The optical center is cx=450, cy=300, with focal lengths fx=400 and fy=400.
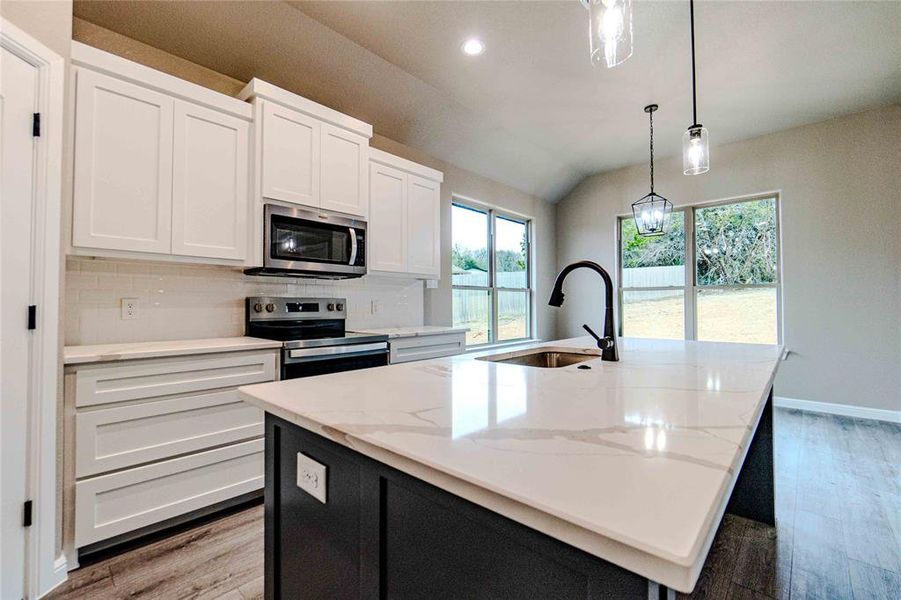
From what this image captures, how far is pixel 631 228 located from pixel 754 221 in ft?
4.20

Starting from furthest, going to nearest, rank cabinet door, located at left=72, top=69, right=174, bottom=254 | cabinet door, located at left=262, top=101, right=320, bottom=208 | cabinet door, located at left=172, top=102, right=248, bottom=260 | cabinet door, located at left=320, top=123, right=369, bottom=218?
cabinet door, located at left=320, top=123, right=369, bottom=218, cabinet door, located at left=262, top=101, right=320, bottom=208, cabinet door, located at left=172, top=102, right=248, bottom=260, cabinet door, located at left=72, top=69, right=174, bottom=254

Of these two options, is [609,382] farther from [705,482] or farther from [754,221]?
[754,221]

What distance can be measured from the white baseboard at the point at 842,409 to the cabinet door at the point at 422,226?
3445mm

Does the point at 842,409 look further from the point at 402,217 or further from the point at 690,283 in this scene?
the point at 402,217

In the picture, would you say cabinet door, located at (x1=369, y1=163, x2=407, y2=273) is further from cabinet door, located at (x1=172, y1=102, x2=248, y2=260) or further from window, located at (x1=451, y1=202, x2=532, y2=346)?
window, located at (x1=451, y1=202, x2=532, y2=346)

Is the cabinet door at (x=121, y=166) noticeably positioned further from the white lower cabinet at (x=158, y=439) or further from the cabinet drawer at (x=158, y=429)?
the cabinet drawer at (x=158, y=429)

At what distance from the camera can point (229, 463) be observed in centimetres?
206

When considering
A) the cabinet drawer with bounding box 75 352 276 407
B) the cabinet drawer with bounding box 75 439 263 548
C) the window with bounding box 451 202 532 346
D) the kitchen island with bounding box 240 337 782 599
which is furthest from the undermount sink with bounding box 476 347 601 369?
the window with bounding box 451 202 532 346

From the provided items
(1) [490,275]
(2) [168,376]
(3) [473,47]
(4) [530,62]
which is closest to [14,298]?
(2) [168,376]

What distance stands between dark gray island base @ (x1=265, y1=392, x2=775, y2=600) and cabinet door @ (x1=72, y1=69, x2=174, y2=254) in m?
1.50

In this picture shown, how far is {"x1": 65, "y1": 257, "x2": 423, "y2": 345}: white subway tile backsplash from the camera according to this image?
2047 mm

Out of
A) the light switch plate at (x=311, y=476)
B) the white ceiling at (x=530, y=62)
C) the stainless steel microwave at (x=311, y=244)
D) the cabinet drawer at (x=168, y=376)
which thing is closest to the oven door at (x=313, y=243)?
the stainless steel microwave at (x=311, y=244)

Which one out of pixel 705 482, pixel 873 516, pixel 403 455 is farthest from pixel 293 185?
pixel 873 516

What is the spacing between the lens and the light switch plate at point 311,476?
36.0 inches
